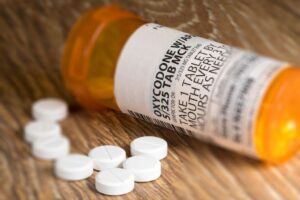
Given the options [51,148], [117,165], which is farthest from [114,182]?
[51,148]

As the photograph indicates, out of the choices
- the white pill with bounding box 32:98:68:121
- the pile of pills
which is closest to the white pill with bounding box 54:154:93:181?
the pile of pills

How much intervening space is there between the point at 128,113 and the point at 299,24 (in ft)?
0.52

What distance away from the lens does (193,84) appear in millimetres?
426

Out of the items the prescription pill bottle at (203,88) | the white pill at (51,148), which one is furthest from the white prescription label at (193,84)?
the white pill at (51,148)

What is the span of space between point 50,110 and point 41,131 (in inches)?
1.9

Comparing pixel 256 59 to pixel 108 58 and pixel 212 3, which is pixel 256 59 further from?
pixel 108 58

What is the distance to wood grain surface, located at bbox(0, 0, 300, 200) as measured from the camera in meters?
0.40

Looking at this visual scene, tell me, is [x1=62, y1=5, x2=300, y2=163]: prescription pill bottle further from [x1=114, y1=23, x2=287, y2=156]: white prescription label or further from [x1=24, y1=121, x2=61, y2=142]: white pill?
[x1=24, y1=121, x2=61, y2=142]: white pill

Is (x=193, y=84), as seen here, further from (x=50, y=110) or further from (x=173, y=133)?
(x=50, y=110)

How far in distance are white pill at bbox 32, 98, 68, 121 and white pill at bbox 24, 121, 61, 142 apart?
0.02 metres

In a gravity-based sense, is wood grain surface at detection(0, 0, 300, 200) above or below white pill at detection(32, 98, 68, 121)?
above

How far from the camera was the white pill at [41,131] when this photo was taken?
617 millimetres

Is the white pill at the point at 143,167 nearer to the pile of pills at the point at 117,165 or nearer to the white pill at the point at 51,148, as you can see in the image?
the pile of pills at the point at 117,165

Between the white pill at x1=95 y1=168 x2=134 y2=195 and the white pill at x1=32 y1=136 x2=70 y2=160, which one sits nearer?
the white pill at x1=95 y1=168 x2=134 y2=195
